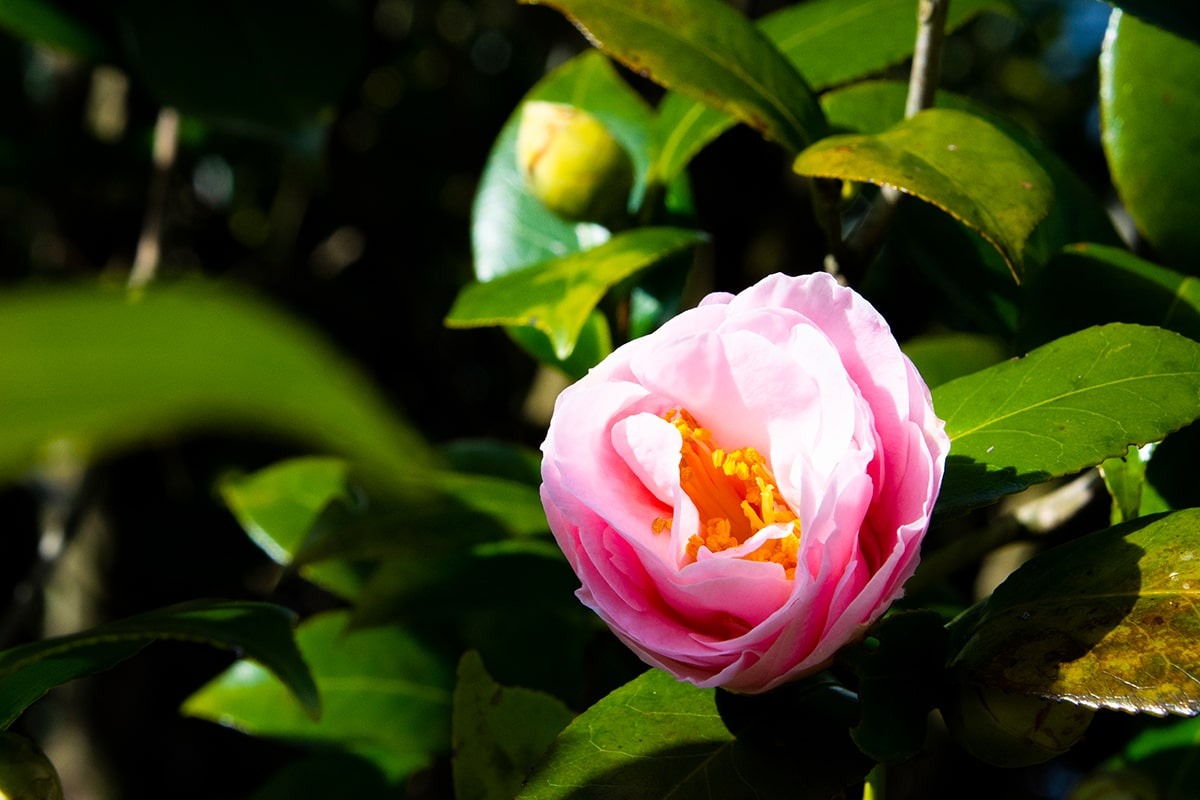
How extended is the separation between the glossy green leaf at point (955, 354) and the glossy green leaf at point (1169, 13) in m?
0.26

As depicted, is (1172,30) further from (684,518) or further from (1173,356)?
(684,518)

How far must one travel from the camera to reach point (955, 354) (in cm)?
85

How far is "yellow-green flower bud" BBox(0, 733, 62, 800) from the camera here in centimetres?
58

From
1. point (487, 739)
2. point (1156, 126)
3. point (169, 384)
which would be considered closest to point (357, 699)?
point (487, 739)

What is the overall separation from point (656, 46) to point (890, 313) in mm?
699

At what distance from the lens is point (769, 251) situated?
61.8 inches

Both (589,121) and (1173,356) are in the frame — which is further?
(589,121)

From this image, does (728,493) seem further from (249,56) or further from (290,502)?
(249,56)

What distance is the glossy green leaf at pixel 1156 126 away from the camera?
0.80m

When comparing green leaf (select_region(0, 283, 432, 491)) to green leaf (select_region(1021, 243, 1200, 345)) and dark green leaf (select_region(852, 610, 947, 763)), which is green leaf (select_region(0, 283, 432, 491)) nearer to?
dark green leaf (select_region(852, 610, 947, 763))

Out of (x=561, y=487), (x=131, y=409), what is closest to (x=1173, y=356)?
(x=561, y=487)

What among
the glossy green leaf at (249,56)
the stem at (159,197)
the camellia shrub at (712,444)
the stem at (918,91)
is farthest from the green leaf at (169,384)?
the stem at (159,197)

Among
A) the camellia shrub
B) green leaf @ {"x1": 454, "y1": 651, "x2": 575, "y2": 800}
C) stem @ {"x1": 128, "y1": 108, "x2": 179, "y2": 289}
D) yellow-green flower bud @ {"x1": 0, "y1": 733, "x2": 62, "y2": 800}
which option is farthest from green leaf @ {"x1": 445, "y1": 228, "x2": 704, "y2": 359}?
stem @ {"x1": 128, "y1": 108, "x2": 179, "y2": 289}

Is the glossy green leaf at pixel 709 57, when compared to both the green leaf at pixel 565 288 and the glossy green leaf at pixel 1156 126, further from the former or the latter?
the glossy green leaf at pixel 1156 126
